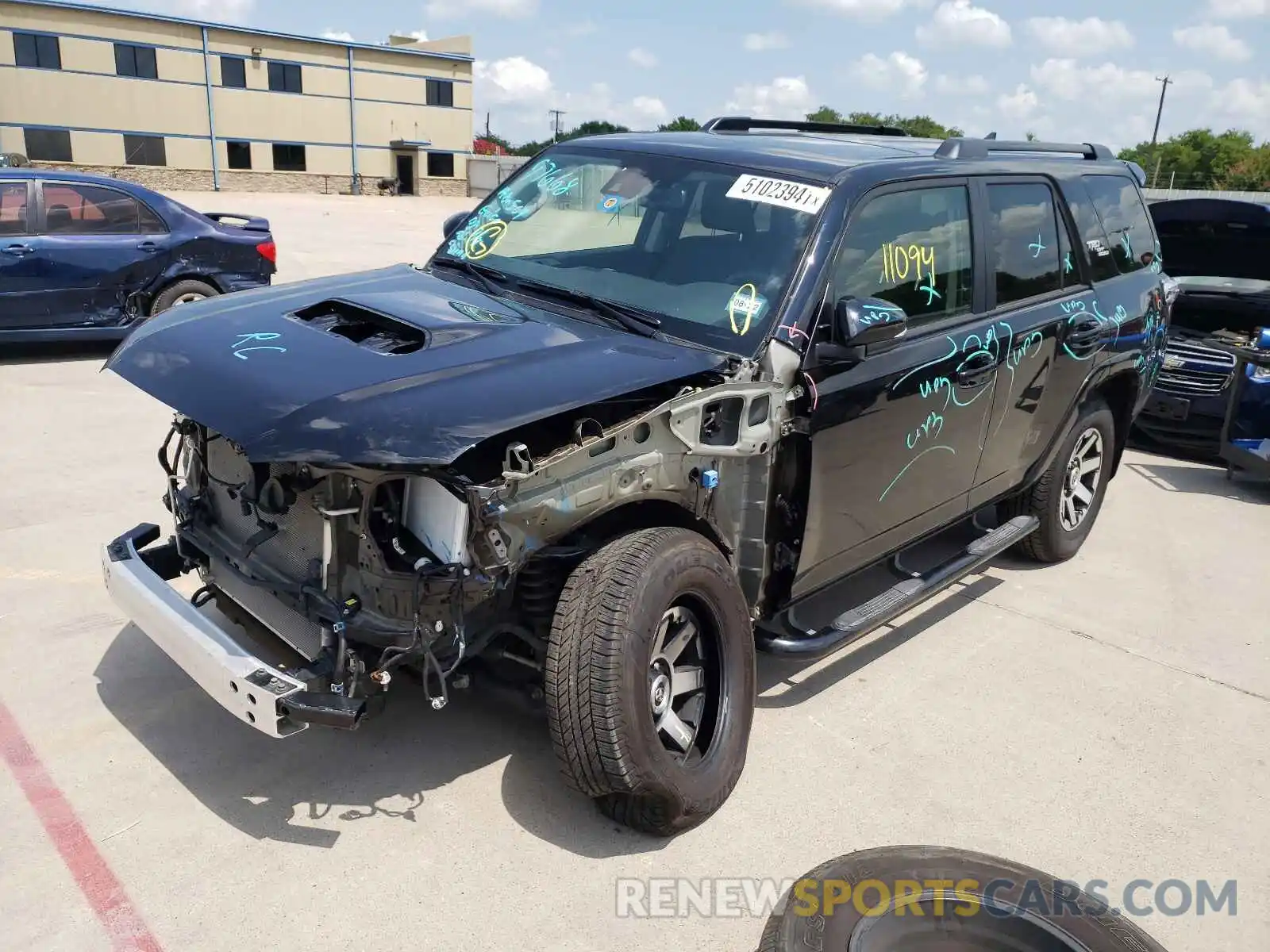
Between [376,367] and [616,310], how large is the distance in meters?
1.01

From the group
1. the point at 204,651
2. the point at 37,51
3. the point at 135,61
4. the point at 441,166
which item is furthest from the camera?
the point at 441,166

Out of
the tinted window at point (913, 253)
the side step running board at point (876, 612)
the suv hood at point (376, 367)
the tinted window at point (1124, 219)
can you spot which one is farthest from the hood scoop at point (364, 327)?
the tinted window at point (1124, 219)

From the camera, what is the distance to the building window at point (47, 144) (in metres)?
42.9

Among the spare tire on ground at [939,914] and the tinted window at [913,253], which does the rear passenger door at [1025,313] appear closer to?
the tinted window at [913,253]

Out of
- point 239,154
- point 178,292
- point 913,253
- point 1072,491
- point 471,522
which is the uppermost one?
point 239,154

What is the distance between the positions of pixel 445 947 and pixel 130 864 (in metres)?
0.99

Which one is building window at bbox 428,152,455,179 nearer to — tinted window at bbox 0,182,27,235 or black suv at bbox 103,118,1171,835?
tinted window at bbox 0,182,27,235

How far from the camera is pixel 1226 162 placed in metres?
64.2

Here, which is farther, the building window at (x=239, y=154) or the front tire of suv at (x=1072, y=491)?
the building window at (x=239, y=154)

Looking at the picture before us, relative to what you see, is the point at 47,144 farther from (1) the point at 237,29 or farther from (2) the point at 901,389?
(2) the point at 901,389

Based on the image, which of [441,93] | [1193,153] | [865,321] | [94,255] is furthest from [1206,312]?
[1193,153]

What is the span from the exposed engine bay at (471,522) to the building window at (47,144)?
156ft

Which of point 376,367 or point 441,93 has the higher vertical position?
point 441,93

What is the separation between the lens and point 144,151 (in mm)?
45219
